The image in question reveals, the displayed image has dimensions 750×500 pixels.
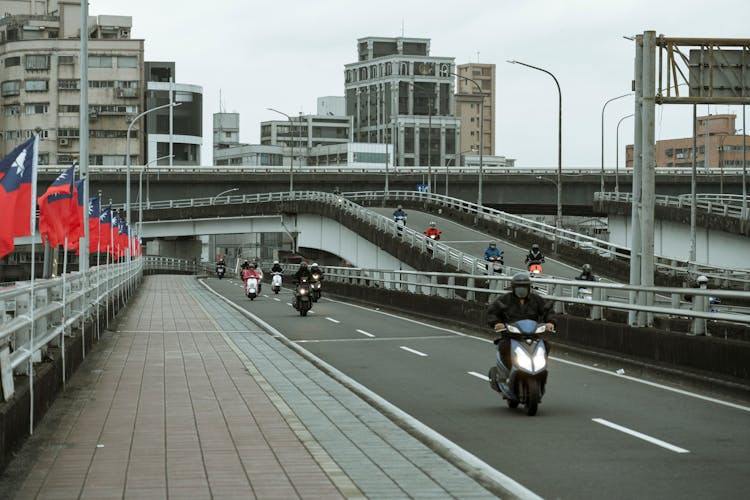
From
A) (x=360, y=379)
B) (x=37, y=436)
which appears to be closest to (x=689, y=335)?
(x=360, y=379)

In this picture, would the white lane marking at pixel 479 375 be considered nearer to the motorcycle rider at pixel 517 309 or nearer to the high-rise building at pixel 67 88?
Answer: the motorcycle rider at pixel 517 309

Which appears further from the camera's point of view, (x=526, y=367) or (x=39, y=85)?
(x=39, y=85)

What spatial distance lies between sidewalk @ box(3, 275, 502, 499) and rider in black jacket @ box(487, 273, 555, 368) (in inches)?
71.4

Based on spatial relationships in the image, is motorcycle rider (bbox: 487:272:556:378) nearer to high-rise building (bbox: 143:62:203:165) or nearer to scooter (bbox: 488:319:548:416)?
scooter (bbox: 488:319:548:416)

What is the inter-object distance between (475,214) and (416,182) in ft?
113

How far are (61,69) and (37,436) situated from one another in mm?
143691

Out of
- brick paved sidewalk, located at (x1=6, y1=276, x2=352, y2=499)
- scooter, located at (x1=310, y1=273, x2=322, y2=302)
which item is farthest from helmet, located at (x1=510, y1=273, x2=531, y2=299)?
scooter, located at (x1=310, y1=273, x2=322, y2=302)

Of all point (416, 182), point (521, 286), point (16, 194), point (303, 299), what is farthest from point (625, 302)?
point (416, 182)

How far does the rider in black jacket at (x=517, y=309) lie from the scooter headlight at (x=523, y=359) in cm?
38

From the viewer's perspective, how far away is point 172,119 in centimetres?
15875

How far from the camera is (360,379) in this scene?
18344 mm

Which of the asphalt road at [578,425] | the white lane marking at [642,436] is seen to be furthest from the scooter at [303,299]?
the white lane marking at [642,436]

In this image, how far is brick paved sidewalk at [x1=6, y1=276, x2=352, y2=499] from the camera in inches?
364

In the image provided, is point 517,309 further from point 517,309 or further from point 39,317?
point 39,317
